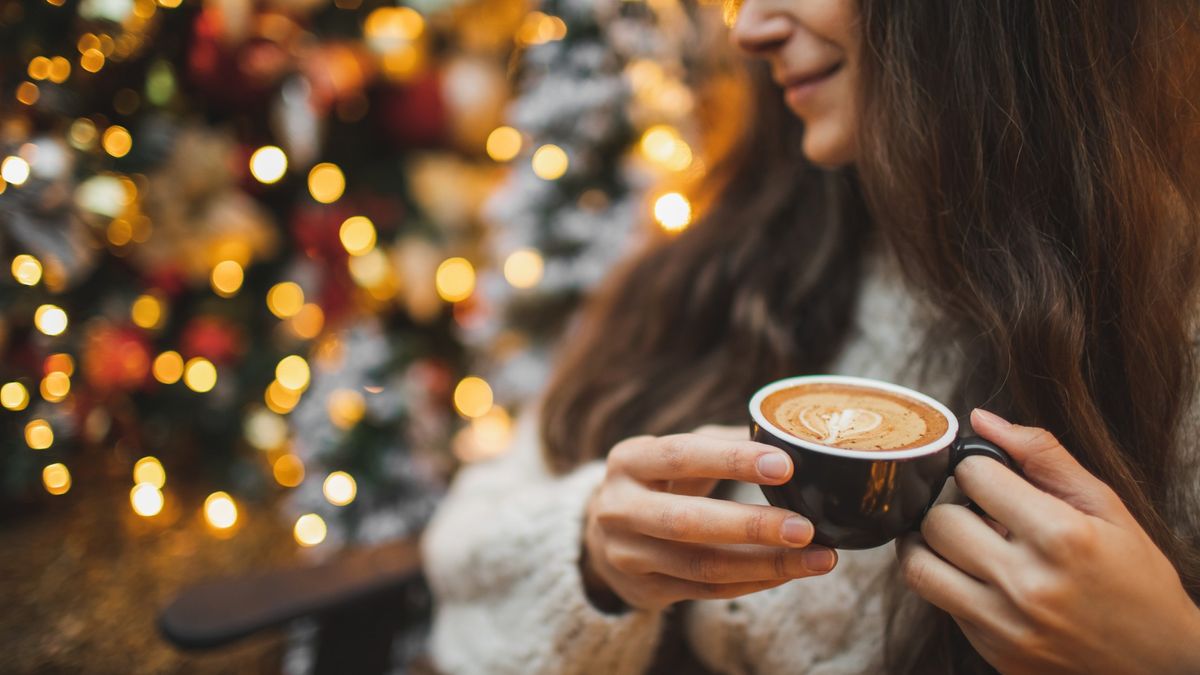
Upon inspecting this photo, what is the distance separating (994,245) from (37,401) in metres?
1.69

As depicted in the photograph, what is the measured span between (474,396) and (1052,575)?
1.56 metres

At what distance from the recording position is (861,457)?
1.52 ft

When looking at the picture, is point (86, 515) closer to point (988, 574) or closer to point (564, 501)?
point (564, 501)

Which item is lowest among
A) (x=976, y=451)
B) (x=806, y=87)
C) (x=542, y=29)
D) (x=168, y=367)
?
(x=168, y=367)

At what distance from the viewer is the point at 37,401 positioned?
4.83ft

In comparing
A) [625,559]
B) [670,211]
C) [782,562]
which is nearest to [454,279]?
[670,211]

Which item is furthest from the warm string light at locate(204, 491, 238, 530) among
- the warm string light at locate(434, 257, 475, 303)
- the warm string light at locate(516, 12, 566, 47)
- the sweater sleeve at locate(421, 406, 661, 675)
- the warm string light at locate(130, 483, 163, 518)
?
the warm string light at locate(516, 12, 566, 47)

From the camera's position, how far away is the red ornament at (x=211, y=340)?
1.75 m

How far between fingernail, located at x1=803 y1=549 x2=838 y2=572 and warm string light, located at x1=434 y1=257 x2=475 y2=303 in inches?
58.1

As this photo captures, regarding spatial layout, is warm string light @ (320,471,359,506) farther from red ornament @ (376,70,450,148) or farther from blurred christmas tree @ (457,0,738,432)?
red ornament @ (376,70,450,148)

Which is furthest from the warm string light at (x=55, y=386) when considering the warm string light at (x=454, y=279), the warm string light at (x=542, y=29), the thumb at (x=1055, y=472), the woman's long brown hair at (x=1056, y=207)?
the thumb at (x=1055, y=472)

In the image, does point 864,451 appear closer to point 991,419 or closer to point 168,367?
point 991,419

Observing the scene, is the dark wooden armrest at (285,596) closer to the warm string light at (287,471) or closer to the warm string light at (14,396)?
the warm string light at (14,396)

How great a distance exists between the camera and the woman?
0.49 meters
